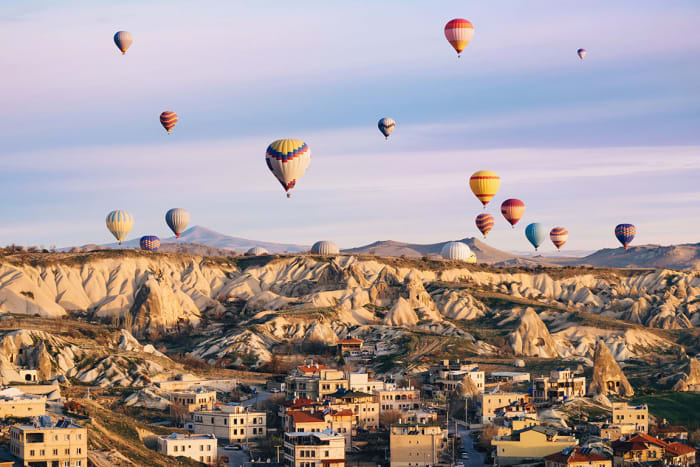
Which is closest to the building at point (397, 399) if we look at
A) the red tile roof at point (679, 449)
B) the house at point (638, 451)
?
the house at point (638, 451)

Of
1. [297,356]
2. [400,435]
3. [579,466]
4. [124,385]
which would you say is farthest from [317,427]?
[297,356]

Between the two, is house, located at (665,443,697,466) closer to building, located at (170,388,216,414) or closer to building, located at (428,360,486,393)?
building, located at (428,360,486,393)

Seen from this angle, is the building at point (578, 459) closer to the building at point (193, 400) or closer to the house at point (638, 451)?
the house at point (638, 451)

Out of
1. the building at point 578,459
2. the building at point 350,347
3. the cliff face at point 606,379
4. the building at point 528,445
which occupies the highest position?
the building at point 350,347

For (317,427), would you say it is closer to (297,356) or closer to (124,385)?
(124,385)

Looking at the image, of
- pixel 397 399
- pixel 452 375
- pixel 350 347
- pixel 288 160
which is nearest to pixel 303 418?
pixel 397 399

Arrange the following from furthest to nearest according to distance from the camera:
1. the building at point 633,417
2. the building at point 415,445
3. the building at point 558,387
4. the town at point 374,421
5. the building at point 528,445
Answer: the building at point 558,387 < the building at point 633,417 < the building at point 415,445 < the building at point 528,445 < the town at point 374,421
